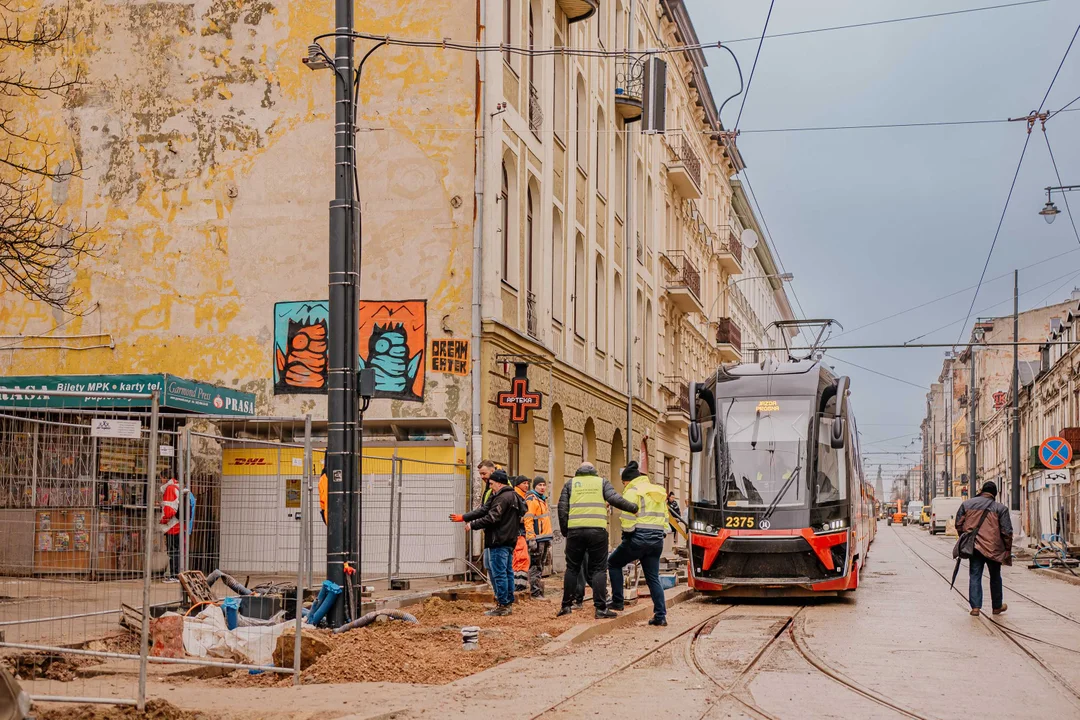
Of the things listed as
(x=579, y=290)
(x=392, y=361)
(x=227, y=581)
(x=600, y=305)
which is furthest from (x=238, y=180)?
(x=227, y=581)

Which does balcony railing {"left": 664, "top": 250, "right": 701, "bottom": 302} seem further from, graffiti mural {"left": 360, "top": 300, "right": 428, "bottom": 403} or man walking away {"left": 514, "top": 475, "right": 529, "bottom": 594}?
man walking away {"left": 514, "top": 475, "right": 529, "bottom": 594}

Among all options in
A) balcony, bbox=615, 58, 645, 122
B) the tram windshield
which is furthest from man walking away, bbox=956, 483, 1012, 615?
balcony, bbox=615, 58, 645, 122

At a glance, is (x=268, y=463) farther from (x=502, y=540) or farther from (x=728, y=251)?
(x=728, y=251)

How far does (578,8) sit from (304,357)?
10291 mm

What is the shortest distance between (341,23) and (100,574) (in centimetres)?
608

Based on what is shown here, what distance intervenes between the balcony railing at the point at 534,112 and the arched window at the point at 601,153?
5.86 metres

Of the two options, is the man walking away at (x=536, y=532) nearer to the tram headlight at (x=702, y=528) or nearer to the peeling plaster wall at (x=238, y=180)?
the tram headlight at (x=702, y=528)

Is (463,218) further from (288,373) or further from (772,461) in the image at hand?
(772,461)

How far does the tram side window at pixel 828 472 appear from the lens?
1806 centimetres

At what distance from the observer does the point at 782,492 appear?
18031mm

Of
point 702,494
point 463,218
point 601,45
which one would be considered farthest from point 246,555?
point 601,45

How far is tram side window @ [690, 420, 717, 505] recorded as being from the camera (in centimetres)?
1858

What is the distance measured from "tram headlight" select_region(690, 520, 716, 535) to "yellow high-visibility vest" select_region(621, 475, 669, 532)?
3.92 m

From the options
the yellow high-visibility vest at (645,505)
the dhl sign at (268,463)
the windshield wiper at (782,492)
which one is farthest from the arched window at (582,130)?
the dhl sign at (268,463)
